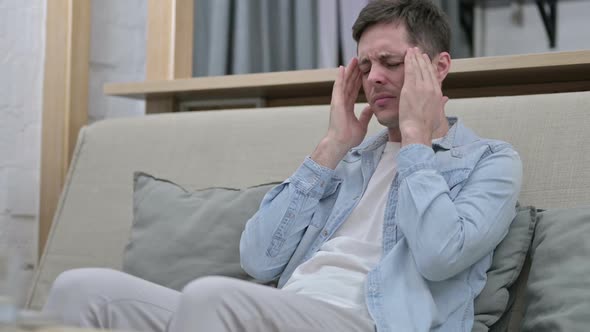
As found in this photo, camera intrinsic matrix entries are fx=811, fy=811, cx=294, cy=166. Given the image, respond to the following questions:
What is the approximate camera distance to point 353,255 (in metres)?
1.51

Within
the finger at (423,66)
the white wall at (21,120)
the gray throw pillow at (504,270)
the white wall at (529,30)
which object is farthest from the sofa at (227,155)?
the white wall at (529,30)

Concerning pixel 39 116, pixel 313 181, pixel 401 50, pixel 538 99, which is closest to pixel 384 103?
pixel 401 50

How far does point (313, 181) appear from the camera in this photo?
5.40 ft

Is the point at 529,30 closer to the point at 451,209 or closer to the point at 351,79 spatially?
the point at 351,79

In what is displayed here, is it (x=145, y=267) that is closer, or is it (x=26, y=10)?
(x=145, y=267)

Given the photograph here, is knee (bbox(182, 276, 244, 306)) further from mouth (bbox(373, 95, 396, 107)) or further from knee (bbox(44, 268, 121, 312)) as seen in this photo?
mouth (bbox(373, 95, 396, 107))

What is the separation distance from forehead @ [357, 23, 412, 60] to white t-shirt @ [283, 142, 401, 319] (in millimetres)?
192

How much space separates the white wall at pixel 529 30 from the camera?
3.56 m

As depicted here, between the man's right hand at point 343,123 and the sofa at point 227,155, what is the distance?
5.5 inches

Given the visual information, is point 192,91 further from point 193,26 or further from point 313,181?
point 313,181

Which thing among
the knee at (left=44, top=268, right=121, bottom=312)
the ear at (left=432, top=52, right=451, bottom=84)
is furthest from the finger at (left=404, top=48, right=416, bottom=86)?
the knee at (left=44, top=268, right=121, bottom=312)

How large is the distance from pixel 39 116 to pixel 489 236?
1.82 m

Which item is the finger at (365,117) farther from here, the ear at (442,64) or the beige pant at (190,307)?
the beige pant at (190,307)

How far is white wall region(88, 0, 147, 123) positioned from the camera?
282cm
